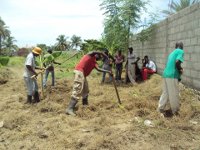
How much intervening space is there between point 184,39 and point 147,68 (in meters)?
3.91

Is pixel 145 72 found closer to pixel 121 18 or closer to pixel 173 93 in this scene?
pixel 121 18

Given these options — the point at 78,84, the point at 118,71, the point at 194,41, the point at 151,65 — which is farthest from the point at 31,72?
the point at 151,65

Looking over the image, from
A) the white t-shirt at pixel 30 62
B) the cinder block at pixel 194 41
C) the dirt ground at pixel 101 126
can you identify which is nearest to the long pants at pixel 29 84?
the white t-shirt at pixel 30 62

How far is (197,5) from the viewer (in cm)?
907

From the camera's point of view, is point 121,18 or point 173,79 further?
point 121,18

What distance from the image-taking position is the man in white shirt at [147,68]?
13491 mm

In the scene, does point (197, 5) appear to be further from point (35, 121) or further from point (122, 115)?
point (35, 121)

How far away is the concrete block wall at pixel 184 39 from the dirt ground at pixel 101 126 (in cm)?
53

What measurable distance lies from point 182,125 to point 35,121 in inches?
125

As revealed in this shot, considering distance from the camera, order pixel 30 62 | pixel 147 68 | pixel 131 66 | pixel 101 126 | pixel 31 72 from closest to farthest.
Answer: pixel 101 126 < pixel 30 62 < pixel 31 72 < pixel 131 66 < pixel 147 68

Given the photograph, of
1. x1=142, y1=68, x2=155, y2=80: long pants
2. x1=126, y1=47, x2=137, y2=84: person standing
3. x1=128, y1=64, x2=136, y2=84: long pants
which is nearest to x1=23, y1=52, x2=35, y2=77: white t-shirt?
x1=126, y1=47, x2=137, y2=84: person standing

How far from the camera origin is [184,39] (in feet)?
33.1

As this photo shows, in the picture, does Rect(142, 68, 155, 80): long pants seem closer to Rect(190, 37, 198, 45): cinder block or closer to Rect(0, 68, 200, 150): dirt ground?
Rect(0, 68, 200, 150): dirt ground

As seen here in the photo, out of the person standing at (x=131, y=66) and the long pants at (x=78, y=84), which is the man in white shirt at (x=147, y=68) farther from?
the long pants at (x=78, y=84)
